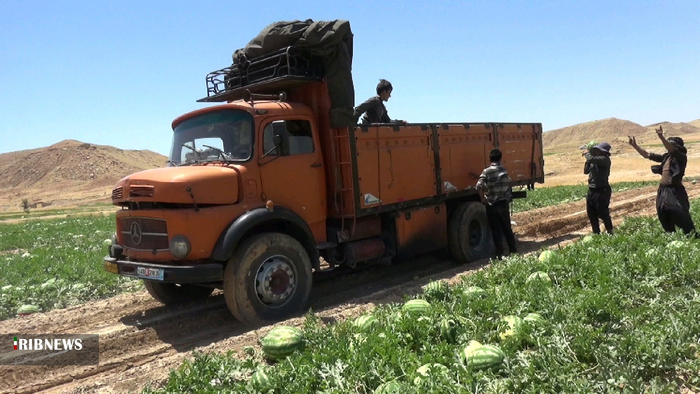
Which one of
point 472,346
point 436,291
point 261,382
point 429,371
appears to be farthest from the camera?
point 436,291

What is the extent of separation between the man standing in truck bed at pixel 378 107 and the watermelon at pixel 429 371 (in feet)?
19.9

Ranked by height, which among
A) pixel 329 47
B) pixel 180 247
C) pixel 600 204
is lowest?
pixel 600 204

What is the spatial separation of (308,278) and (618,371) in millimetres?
4417

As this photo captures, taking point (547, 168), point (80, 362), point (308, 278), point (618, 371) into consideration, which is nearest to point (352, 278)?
point (308, 278)

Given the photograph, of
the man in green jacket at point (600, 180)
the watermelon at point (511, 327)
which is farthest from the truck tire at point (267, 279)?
the man in green jacket at point (600, 180)

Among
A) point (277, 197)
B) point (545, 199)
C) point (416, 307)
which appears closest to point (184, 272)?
point (277, 197)

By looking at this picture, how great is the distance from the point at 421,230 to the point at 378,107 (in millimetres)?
2433

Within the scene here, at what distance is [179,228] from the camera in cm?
634

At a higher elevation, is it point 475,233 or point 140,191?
point 140,191

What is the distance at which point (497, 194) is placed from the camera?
9.69 metres

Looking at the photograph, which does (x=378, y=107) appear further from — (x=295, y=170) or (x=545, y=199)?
(x=545, y=199)

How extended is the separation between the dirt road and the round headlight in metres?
1.15

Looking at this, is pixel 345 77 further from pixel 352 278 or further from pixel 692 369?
pixel 692 369

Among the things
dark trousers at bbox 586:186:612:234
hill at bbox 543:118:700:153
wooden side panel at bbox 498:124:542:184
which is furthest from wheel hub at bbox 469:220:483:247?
hill at bbox 543:118:700:153
